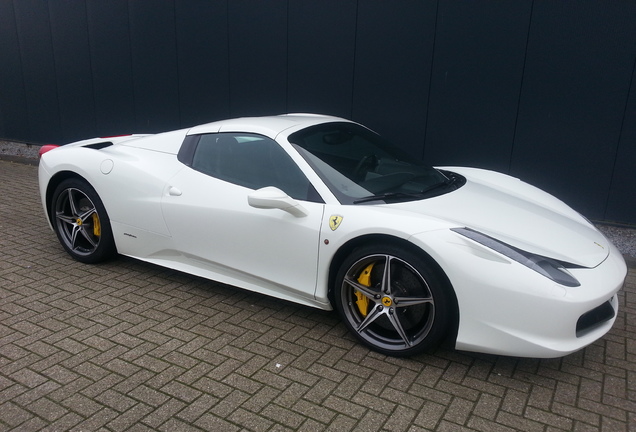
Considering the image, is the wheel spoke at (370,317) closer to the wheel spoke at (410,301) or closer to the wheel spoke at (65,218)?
the wheel spoke at (410,301)

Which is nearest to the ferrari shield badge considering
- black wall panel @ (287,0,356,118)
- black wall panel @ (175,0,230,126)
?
black wall panel @ (287,0,356,118)

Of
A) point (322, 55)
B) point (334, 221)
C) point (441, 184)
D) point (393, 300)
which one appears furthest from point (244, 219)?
point (322, 55)

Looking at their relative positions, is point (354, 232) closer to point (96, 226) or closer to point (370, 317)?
point (370, 317)

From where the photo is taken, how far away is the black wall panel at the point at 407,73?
5320mm

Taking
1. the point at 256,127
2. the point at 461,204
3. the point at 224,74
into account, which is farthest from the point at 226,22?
the point at 461,204

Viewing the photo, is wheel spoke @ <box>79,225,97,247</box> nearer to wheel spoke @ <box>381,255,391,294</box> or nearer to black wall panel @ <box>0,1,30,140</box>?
wheel spoke @ <box>381,255,391,294</box>

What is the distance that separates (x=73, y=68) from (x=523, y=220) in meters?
8.20

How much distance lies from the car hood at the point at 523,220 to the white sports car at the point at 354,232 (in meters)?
0.02

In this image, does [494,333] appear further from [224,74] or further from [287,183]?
[224,74]

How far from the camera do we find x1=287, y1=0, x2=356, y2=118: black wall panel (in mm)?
6414

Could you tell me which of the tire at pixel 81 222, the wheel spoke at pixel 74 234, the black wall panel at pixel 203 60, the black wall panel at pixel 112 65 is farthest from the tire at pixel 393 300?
the black wall panel at pixel 112 65

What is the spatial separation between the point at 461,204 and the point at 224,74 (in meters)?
4.95

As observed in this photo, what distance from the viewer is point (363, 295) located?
11.1 ft

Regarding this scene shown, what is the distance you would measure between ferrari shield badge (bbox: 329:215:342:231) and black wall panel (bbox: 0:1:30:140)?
28.3ft
